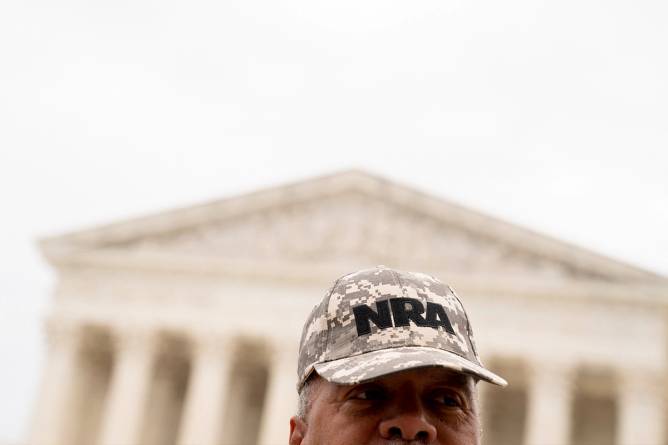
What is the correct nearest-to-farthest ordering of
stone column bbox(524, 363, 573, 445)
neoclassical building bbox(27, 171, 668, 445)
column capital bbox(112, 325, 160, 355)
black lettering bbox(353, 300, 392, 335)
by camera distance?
black lettering bbox(353, 300, 392, 335) < stone column bbox(524, 363, 573, 445) < neoclassical building bbox(27, 171, 668, 445) < column capital bbox(112, 325, 160, 355)

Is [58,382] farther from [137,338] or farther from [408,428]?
[408,428]

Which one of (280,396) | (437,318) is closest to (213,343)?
(280,396)

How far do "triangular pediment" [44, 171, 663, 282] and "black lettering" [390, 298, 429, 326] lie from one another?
111 ft

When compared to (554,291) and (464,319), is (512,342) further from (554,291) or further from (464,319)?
(464,319)

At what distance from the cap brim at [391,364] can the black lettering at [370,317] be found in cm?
9

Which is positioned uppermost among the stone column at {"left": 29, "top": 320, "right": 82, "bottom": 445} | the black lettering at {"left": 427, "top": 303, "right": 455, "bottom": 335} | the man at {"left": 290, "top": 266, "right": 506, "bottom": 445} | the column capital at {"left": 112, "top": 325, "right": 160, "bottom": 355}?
the column capital at {"left": 112, "top": 325, "right": 160, "bottom": 355}

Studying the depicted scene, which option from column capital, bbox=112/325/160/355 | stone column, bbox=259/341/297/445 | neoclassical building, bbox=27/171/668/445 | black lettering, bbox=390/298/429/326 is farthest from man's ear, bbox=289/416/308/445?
column capital, bbox=112/325/160/355

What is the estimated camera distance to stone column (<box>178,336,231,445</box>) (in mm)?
36875

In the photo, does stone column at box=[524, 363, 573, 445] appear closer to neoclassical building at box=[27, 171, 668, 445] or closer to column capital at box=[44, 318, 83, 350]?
neoclassical building at box=[27, 171, 668, 445]

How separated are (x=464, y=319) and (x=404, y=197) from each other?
115 feet

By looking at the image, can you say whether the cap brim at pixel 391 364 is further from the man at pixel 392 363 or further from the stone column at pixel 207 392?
the stone column at pixel 207 392

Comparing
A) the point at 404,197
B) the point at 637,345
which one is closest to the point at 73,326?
the point at 404,197

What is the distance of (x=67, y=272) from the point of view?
40.1 m

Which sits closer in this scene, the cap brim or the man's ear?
the cap brim
